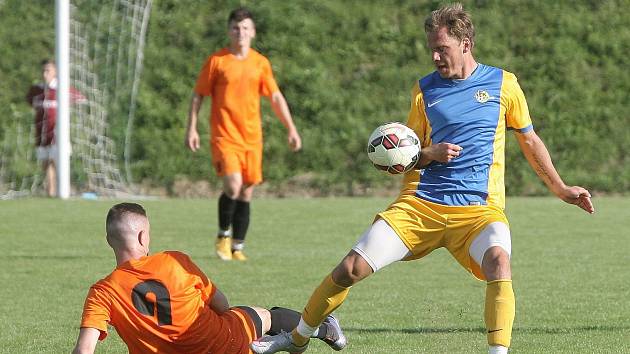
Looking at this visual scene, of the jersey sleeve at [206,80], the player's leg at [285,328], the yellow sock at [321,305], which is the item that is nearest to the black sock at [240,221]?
the jersey sleeve at [206,80]

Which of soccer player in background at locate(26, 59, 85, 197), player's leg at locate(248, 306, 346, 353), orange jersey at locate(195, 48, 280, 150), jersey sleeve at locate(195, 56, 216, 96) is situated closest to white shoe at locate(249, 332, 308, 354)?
player's leg at locate(248, 306, 346, 353)

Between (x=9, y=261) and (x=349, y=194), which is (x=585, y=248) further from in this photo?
(x=349, y=194)

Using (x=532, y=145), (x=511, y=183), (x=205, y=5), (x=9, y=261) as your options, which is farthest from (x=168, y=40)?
(x=532, y=145)

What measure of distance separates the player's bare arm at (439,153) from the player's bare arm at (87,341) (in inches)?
72.0

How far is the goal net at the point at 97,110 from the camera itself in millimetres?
18094

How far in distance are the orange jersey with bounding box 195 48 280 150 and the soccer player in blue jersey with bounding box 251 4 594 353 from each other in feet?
17.1

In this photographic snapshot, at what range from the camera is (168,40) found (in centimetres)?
1856

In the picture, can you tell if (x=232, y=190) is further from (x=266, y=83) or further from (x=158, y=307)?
(x=158, y=307)

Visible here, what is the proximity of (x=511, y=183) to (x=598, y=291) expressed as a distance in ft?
30.9

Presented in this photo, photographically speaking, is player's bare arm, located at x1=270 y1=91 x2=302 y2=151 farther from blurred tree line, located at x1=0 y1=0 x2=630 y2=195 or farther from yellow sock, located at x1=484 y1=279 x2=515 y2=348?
blurred tree line, located at x1=0 y1=0 x2=630 y2=195

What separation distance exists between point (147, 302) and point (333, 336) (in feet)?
4.47

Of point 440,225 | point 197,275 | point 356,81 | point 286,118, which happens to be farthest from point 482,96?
point 356,81

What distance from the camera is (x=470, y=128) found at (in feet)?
20.9

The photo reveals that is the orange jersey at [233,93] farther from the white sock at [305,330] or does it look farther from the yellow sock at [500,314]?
the yellow sock at [500,314]
